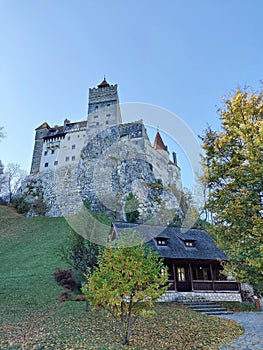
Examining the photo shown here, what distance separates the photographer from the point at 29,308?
12.2m

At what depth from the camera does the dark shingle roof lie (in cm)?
1623

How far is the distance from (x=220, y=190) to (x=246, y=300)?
14141 mm

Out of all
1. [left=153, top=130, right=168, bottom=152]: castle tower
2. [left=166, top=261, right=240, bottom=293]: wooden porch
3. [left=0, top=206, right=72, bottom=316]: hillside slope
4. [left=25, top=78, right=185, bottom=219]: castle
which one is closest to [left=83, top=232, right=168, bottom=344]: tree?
[left=0, top=206, right=72, bottom=316]: hillside slope

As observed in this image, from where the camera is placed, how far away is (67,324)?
874 centimetres

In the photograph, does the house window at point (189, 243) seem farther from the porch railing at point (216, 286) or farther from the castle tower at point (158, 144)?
the castle tower at point (158, 144)

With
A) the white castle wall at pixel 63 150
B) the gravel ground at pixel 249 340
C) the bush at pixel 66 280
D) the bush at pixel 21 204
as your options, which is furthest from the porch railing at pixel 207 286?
the white castle wall at pixel 63 150

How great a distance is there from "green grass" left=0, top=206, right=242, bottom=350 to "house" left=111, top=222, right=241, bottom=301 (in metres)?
4.05

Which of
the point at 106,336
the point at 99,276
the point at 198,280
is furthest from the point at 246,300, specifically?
the point at 99,276

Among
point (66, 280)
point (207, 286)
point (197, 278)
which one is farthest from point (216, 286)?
point (66, 280)

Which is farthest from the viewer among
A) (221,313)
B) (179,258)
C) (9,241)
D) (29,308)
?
(9,241)

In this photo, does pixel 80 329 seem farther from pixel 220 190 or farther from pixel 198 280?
pixel 198 280

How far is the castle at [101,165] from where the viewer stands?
3962cm

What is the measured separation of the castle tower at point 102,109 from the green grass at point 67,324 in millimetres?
30283

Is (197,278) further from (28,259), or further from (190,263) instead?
(28,259)
